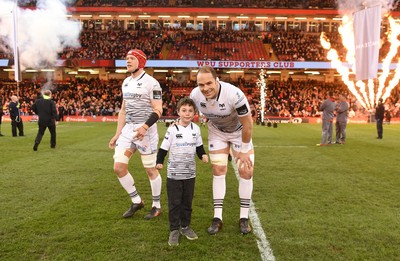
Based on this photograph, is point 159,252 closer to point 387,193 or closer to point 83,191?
point 83,191

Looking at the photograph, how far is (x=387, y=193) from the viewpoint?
681cm

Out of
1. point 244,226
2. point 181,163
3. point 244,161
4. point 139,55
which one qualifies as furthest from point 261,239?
point 139,55

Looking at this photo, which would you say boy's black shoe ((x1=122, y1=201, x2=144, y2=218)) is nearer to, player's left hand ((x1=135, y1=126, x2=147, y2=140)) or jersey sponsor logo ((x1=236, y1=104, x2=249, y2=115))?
player's left hand ((x1=135, y1=126, x2=147, y2=140))

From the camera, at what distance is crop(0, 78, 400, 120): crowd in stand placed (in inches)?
1329

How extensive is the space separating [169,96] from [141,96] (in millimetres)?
32521

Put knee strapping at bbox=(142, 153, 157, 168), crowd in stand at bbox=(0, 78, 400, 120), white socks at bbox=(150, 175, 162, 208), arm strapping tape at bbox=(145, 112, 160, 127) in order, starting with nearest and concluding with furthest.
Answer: arm strapping tape at bbox=(145, 112, 160, 127) < knee strapping at bbox=(142, 153, 157, 168) < white socks at bbox=(150, 175, 162, 208) < crowd in stand at bbox=(0, 78, 400, 120)

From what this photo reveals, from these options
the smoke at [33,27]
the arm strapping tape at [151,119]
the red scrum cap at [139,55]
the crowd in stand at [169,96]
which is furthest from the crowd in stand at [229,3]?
the arm strapping tape at [151,119]

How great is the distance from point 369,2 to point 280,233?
24862mm

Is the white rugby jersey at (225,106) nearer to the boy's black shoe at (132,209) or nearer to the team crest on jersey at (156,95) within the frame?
the team crest on jersey at (156,95)

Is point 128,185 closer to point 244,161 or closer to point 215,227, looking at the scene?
point 215,227

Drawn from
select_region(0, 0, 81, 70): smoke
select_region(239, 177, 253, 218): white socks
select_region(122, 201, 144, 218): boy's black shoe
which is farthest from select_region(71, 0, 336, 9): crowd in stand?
select_region(239, 177, 253, 218): white socks

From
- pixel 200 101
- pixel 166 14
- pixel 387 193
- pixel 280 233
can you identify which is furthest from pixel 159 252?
pixel 166 14

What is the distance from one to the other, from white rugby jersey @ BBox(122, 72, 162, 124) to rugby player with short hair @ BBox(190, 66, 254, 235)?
2.39 ft

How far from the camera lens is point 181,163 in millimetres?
4523
